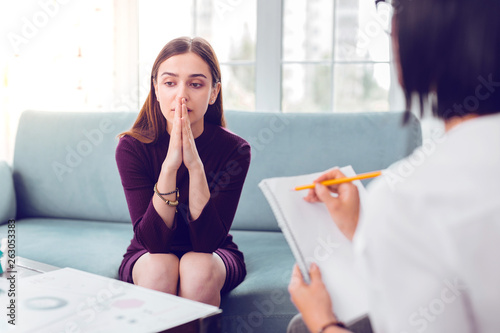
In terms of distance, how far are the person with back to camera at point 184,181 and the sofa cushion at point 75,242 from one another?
0.53 feet

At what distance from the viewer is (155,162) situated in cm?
161

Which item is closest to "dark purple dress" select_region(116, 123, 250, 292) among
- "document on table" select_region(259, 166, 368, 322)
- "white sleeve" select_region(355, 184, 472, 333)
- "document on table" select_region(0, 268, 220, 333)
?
"document on table" select_region(0, 268, 220, 333)

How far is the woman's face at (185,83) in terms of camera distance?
5.08ft

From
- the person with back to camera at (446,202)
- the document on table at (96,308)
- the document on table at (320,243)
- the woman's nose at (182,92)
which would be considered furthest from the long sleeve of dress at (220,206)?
the person with back to camera at (446,202)

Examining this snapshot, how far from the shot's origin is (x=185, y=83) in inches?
60.9

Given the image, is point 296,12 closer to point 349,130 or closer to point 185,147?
point 349,130

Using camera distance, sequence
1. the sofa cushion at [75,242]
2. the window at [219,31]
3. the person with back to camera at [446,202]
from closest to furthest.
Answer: the person with back to camera at [446,202] < the sofa cushion at [75,242] < the window at [219,31]

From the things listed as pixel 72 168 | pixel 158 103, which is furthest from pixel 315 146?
pixel 72 168

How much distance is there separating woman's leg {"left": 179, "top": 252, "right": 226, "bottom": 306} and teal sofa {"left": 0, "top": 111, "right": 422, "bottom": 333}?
11cm

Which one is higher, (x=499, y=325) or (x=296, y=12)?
(x=296, y=12)

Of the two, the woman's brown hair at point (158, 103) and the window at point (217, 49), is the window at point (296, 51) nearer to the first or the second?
the window at point (217, 49)

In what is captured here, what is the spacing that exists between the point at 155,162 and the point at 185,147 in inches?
7.6

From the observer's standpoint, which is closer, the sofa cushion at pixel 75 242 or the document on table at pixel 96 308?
the document on table at pixel 96 308

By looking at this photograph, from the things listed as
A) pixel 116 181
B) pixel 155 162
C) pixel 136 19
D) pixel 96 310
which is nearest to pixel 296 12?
pixel 136 19
